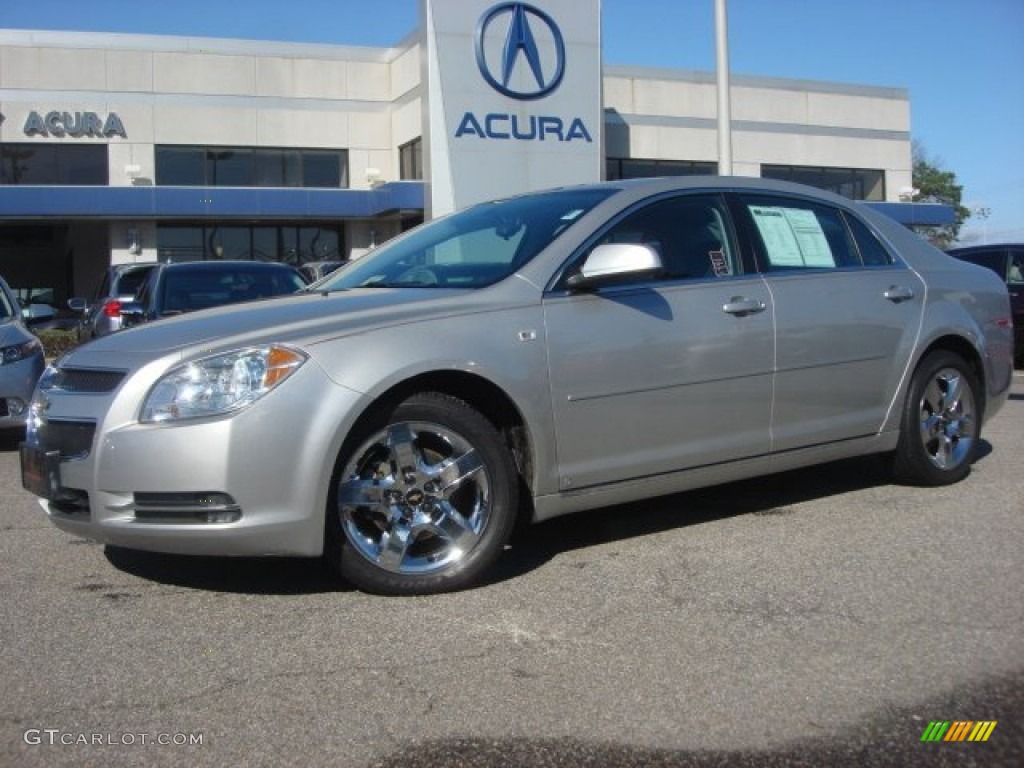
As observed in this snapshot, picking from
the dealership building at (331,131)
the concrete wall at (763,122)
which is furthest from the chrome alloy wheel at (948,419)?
the concrete wall at (763,122)

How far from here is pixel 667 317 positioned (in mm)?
4852

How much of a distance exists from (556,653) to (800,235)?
9.61 feet

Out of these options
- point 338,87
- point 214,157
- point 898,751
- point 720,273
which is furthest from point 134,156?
point 898,751

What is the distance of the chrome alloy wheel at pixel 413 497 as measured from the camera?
4156 millimetres

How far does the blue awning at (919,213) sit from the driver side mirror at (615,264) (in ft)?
109

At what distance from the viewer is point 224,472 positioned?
389 centimetres

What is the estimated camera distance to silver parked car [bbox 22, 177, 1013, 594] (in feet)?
13.0

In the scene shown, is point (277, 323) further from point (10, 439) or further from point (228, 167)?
point (228, 167)

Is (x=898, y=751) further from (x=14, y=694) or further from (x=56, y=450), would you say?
(x=56, y=450)

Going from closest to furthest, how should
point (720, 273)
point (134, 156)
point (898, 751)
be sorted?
point (898, 751)
point (720, 273)
point (134, 156)

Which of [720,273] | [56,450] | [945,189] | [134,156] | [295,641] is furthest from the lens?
[945,189]

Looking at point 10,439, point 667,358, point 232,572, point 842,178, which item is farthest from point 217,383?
point 842,178

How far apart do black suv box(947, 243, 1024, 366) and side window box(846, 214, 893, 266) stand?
8.94 m

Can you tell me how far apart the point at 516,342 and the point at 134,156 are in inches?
1181
